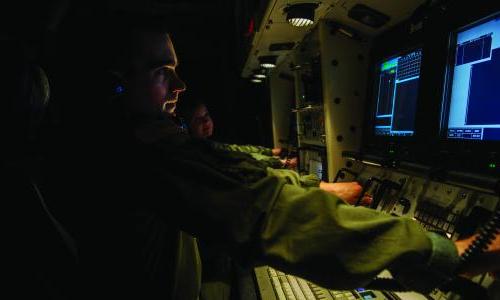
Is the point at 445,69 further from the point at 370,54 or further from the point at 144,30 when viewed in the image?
the point at 144,30

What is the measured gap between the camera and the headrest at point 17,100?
37.2 inches

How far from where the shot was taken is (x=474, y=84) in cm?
139

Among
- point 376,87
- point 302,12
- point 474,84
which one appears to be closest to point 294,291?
point 474,84

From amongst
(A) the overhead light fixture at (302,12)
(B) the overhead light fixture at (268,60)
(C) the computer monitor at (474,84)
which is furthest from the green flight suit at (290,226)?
(B) the overhead light fixture at (268,60)

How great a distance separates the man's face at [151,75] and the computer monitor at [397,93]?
1.25m

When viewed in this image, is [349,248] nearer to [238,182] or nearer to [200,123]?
[238,182]

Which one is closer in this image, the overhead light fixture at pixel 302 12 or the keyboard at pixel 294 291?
the keyboard at pixel 294 291

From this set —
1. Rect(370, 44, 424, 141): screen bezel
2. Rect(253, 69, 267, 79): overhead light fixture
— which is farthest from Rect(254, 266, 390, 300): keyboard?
Rect(253, 69, 267, 79): overhead light fixture

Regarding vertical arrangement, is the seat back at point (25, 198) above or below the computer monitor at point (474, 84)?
below

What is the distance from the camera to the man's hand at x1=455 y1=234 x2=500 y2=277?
0.84 m

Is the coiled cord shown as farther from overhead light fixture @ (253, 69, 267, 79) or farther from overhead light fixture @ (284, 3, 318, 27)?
overhead light fixture @ (253, 69, 267, 79)

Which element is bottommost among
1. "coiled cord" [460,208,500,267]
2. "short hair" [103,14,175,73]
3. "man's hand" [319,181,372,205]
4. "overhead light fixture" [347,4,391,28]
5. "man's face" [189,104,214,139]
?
"man's hand" [319,181,372,205]

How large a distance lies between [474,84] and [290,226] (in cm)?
108

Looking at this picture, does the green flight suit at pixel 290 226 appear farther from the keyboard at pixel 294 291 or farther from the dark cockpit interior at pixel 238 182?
the keyboard at pixel 294 291
